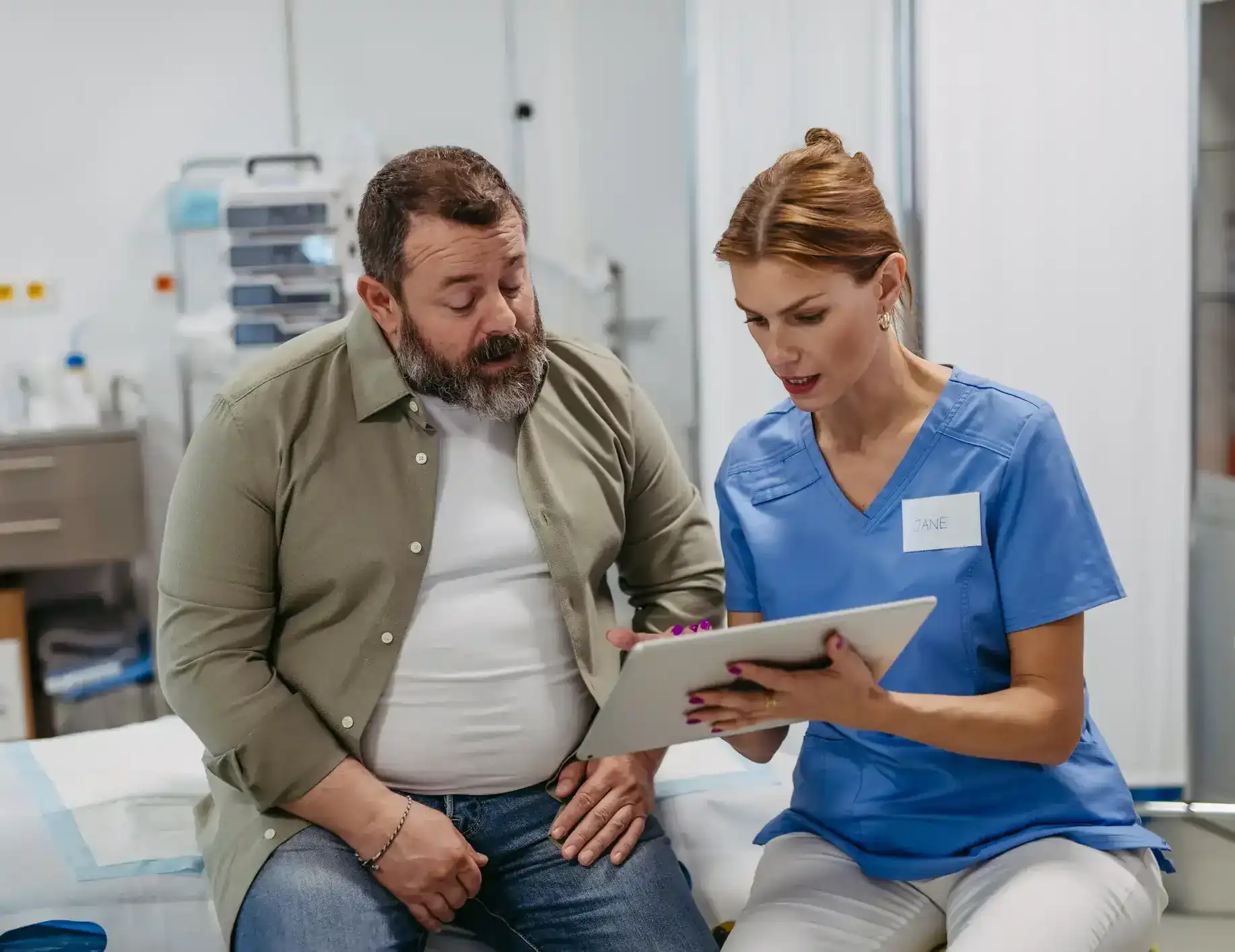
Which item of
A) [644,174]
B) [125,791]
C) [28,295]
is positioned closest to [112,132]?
[28,295]

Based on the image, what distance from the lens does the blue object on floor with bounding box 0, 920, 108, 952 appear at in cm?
156

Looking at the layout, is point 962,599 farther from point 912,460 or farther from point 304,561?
point 304,561

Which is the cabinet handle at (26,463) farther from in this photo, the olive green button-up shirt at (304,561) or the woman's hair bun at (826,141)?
the woman's hair bun at (826,141)

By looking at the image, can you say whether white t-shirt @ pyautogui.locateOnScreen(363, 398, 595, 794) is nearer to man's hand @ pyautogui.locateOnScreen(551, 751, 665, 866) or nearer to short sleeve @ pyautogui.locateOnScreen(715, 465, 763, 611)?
man's hand @ pyautogui.locateOnScreen(551, 751, 665, 866)

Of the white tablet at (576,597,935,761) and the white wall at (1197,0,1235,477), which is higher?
the white wall at (1197,0,1235,477)

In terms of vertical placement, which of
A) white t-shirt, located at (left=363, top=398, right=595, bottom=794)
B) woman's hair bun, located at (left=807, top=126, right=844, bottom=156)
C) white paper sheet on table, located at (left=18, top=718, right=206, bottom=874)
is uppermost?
woman's hair bun, located at (left=807, top=126, right=844, bottom=156)

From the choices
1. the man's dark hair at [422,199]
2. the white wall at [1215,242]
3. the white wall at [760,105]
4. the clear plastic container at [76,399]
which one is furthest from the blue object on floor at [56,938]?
the clear plastic container at [76,399]

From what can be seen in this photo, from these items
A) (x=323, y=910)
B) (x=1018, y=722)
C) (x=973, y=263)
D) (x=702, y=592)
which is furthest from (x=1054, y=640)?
(x=973, y=263)

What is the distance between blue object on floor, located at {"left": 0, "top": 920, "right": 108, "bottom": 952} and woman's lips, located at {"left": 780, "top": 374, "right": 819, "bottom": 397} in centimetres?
108

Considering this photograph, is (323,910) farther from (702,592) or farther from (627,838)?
(702,592)

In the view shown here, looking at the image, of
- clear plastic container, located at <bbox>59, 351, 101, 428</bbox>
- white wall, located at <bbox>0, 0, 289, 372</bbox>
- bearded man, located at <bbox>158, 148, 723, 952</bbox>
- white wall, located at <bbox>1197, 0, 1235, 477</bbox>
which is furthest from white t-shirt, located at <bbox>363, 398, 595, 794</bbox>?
white wall, located at <bbox>0, 0, 289, 372</bbox>

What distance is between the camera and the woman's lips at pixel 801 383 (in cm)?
137

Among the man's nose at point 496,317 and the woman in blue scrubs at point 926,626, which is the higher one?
the man's nose at point 496,317

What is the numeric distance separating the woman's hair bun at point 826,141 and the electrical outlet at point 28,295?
3096mm
